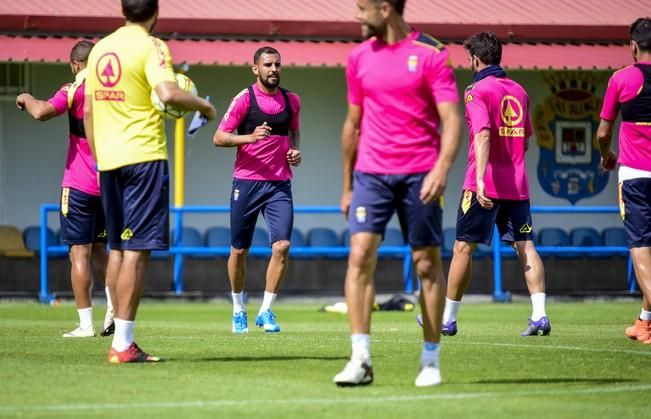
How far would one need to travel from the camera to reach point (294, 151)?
43.9 ft

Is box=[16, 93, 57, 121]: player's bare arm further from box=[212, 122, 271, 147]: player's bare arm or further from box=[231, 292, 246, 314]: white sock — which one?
box=[231, 292, 246, 314]: white sock

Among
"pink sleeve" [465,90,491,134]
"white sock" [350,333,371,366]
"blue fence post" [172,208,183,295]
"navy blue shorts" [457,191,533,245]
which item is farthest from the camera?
"blue fence post" [172,208,183,295]

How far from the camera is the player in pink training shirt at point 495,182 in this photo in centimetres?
1202

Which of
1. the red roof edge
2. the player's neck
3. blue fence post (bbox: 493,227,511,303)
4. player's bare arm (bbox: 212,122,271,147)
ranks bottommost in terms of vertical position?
blue fence post (bbox: 493,227,511,303)

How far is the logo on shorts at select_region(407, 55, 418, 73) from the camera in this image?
8367 millimetres

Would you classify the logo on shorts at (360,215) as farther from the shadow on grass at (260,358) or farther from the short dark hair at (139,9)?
the short dark hair at (139,9)

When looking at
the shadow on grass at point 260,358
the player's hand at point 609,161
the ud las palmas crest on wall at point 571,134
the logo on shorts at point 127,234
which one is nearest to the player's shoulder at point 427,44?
the logo on shorts at point 127,234

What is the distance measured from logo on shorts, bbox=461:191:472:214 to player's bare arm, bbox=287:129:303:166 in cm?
193

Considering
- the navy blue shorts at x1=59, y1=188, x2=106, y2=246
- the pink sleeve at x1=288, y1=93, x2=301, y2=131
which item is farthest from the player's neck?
the pink sleeve at x1=288, y1=93, x2=301, y2=131

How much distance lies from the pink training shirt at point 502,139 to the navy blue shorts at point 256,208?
6.56 feet

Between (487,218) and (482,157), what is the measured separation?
2.32 feet

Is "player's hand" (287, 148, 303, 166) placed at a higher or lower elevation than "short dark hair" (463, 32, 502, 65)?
lower

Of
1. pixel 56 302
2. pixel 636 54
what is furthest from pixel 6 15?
pixel 636 54

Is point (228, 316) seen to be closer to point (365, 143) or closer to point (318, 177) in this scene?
point (318, 177)
